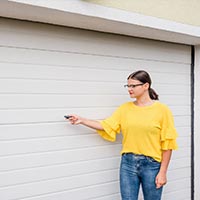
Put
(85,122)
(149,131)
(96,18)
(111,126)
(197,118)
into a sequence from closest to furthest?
(96,18) → (149,131) → (85,122) → (111,126) → (197,118)

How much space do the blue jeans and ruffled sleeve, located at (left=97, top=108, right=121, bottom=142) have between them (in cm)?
29

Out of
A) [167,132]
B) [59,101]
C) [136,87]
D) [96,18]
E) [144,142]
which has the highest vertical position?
[96,18]

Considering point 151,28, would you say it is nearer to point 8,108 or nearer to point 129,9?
point 129,9

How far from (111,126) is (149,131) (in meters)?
0.45

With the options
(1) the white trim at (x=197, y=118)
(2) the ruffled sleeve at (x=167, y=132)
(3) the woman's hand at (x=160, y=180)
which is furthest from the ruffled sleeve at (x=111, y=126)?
(1) the white trim at (x=197, y=118)

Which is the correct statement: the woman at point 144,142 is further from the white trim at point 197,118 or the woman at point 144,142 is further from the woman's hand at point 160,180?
the white trim at point 197,118

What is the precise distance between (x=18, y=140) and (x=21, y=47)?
0.92 m

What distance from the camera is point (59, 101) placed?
12.0ft

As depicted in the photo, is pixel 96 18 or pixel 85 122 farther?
pixel 85 122

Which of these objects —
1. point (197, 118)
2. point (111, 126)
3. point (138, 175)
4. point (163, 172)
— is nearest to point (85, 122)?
point (111, 126)

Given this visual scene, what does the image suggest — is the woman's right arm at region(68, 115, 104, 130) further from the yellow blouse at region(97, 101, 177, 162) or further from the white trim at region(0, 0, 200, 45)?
the white trim at region(0, 0, 200, 45)

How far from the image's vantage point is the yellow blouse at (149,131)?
358cm

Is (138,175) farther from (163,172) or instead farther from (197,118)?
(197,118)

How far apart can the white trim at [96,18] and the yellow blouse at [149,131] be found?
90 cm
